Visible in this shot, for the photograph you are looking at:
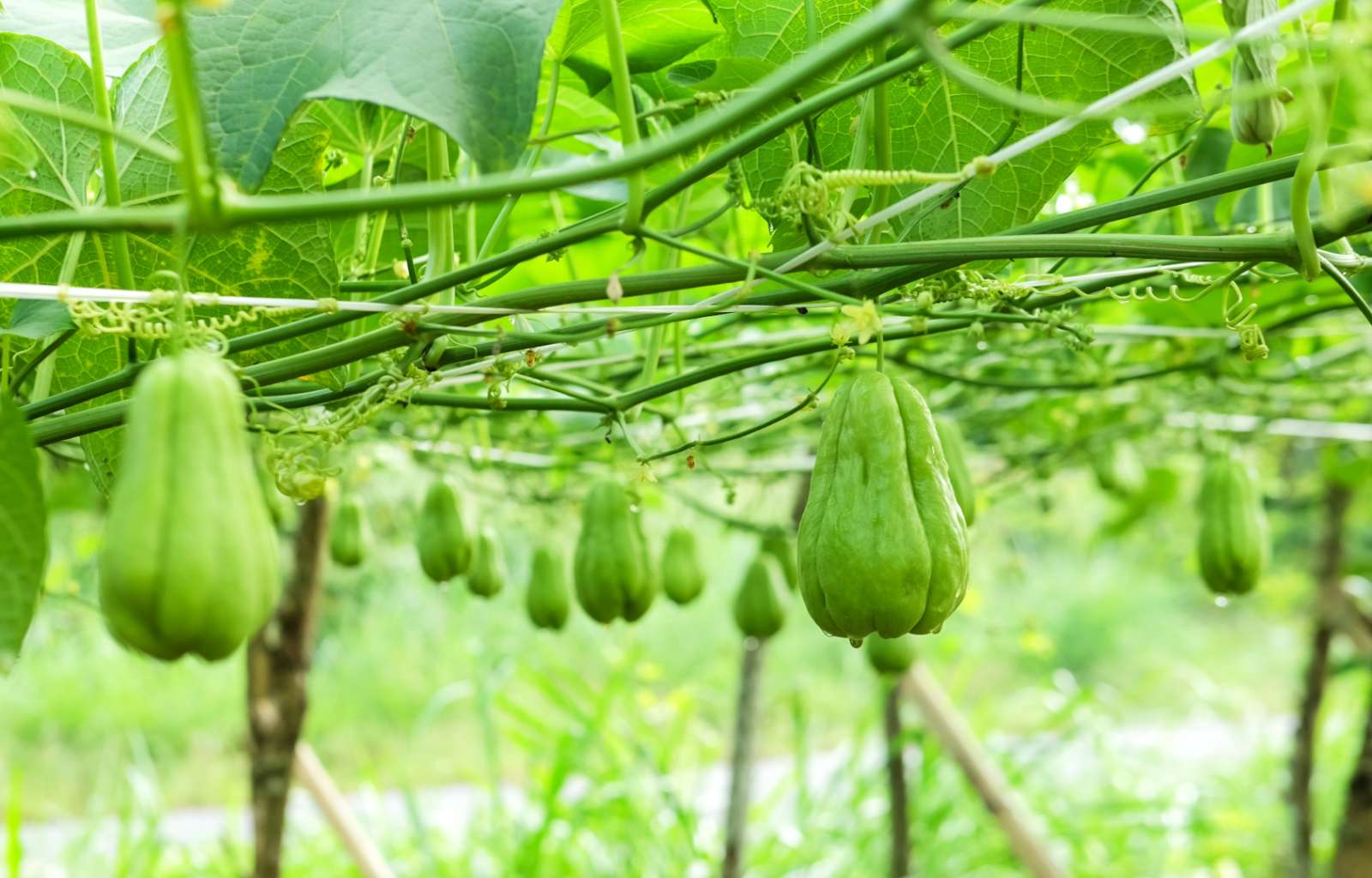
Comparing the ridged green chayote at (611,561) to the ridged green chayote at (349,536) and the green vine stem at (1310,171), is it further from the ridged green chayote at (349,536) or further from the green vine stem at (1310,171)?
the green vine stem at (1310,171)

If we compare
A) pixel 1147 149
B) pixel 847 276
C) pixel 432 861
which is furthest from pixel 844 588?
pixel 432 861

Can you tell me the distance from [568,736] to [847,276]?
6.84ft

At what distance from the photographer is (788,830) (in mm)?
2916

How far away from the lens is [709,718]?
4.45 m

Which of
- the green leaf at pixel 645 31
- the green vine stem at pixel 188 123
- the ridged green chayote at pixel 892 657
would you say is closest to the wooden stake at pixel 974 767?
the ridged green chayote at pixel 892 657

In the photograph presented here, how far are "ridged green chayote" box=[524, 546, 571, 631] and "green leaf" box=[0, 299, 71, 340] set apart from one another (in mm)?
644

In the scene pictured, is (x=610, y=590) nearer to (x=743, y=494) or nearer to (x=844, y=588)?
(x=844, y=588)

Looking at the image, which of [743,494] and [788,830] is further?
[743,494]

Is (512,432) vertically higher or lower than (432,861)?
higher

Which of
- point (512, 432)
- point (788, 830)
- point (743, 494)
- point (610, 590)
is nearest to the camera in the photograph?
point (610, 590)

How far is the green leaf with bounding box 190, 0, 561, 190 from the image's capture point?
0.42m

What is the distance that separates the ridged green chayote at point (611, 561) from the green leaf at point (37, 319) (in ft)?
1.45

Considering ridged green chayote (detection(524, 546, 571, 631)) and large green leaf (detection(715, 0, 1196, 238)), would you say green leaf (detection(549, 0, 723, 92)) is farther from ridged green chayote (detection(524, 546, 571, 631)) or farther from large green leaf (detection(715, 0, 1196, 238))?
ridged green chayote (detection(524, 546, 571, 631))

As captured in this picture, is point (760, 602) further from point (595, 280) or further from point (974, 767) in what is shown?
point (974, 767)
